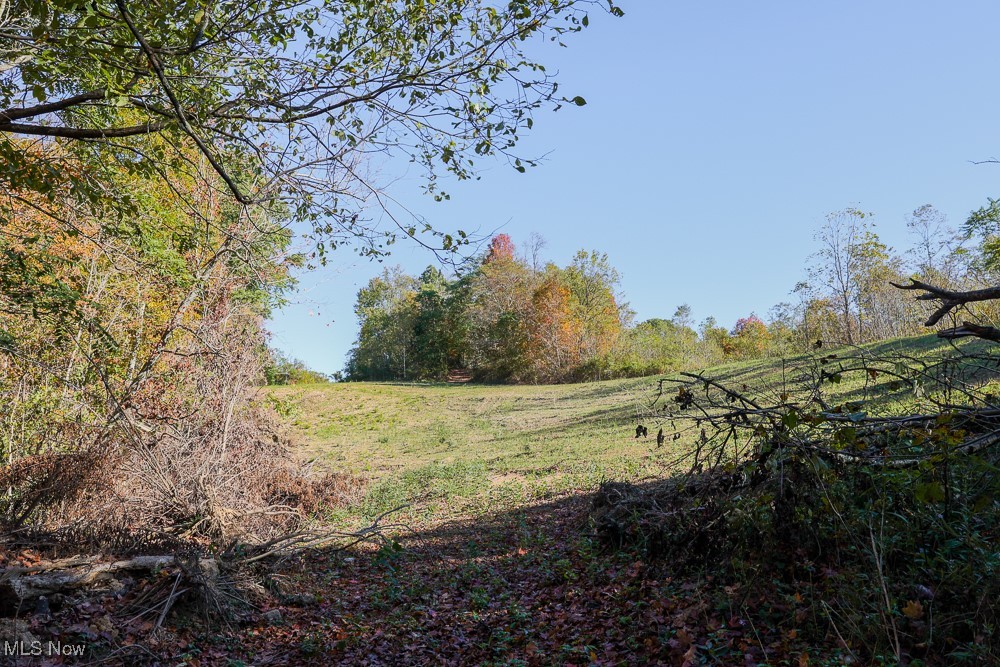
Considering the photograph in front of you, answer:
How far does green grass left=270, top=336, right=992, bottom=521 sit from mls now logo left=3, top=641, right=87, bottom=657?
5457mm

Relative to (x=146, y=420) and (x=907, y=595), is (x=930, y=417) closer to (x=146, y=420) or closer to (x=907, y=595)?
(x=907, y=595)

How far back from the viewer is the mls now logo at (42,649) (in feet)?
12.8

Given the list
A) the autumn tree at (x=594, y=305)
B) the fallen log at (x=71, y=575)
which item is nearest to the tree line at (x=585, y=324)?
the autumn tree at (x=594, y=305)

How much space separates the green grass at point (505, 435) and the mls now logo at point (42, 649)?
546 centimetres

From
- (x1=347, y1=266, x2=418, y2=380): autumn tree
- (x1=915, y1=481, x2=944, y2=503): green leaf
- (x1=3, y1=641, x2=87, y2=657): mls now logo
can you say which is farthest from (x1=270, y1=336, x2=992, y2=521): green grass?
(x1=347, y1=266, x2=418, y2=380): autumn tree

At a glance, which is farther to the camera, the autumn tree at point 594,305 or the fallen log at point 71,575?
the autumn tree at point 594,305

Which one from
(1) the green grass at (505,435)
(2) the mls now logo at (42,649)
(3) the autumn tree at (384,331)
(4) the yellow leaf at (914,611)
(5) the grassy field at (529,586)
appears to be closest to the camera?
(4) the yellow leaf at (914,611)

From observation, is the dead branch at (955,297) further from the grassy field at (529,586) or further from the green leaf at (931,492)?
the green leaf at (931,492)

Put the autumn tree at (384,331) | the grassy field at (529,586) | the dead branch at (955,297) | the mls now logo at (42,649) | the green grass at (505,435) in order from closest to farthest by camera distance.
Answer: the dead branch at (955,297) < the grassy field at (529,586) < the mls now logo at (42,649) < the green grass at (505,435) < the autumn tree at (384,331)

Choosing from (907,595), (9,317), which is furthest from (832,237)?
(9,317)

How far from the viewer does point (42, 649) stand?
4.01m

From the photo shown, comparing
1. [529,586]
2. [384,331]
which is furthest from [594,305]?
[529,586]

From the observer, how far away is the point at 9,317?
873 cm

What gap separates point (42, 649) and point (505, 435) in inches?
515
